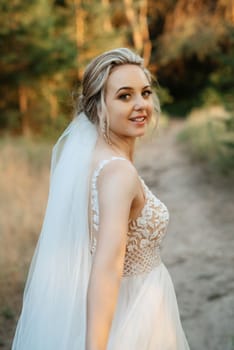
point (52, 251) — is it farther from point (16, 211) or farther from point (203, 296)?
point (16, 211)

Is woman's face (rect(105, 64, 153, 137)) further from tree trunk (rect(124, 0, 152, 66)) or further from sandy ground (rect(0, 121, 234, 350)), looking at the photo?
tree trunk (rect(124, 0, 152, 66))

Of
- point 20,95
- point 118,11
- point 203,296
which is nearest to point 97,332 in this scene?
point 203,296

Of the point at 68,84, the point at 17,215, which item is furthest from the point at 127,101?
the point at 68,84

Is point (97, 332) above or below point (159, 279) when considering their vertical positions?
above

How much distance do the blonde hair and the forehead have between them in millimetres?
15

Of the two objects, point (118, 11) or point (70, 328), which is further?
point (118, 11)

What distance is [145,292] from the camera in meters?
1.88

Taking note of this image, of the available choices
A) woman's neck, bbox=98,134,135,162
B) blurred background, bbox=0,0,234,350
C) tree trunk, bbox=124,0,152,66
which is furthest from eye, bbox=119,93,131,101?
tree trunk, bbox=124,0,152,66

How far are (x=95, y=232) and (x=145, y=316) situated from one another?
1.20 ft

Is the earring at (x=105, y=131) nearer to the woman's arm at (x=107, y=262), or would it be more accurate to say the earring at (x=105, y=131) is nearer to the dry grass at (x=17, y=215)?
the woman's arm at (x=107, y=262)

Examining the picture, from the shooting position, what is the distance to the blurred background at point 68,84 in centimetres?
665

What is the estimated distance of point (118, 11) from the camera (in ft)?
67.3

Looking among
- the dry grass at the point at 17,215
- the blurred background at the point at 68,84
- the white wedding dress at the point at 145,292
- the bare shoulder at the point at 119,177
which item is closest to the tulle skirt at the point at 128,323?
the white wedding dress at the point at 145,292

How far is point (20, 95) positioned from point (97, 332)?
12.8 meters
